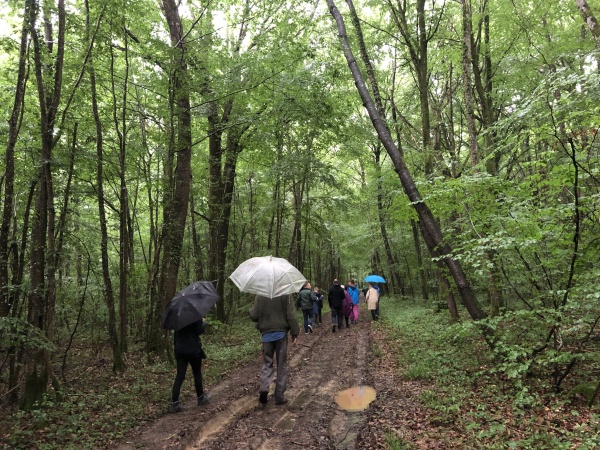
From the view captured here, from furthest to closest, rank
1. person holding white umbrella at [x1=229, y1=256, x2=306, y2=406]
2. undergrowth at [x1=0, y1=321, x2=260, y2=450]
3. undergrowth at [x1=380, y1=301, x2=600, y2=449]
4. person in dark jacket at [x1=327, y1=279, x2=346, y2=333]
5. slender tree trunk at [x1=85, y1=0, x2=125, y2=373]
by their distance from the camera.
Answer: person in dark jacket at [x1=327, y1=279, x2=346, y2=333] < slender tree trunk at [x1=85, y1=0, x2=125, y2=373] < person holding white umbrella at [x1=229, y1=256, x2=306, y2=406] < undergrowth at [x1=0, y1=321, x2=260, y2=450] < undergrowth at [x1=380, y1=301, x2=600, y2=449]

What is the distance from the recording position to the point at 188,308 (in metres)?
5.60

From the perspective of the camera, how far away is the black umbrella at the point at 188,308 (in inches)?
218

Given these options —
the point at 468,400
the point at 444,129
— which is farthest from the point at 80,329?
the point at 444,129

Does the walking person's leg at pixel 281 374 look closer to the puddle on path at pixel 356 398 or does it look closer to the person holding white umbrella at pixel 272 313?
the person holding white umbrella at pixel 272 313

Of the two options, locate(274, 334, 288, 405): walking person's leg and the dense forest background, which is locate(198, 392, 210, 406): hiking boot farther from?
the dense forest background

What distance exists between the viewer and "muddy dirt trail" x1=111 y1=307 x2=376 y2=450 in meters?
4.43

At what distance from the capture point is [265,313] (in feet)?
19.2

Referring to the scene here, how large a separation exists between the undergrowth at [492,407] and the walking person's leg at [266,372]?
2139mm

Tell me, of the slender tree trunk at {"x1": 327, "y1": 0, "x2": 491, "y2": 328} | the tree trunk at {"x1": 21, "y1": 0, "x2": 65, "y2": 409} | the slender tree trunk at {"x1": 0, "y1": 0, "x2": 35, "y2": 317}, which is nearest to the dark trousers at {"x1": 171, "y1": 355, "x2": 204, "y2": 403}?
the tree trunk at {"x1": 21, "y1": 0, "x2": 65, "y2": 409}

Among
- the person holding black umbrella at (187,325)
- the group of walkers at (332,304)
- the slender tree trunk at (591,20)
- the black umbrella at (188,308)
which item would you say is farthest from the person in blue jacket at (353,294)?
the slender tree trunk at (591,20)

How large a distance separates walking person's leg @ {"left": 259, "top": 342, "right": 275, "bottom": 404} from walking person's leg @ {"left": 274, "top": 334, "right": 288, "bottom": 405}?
0.11 metres

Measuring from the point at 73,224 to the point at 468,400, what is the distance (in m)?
10.6

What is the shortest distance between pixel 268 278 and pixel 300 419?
208 cm

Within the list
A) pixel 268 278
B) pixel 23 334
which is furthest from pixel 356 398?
pixel 23 334
